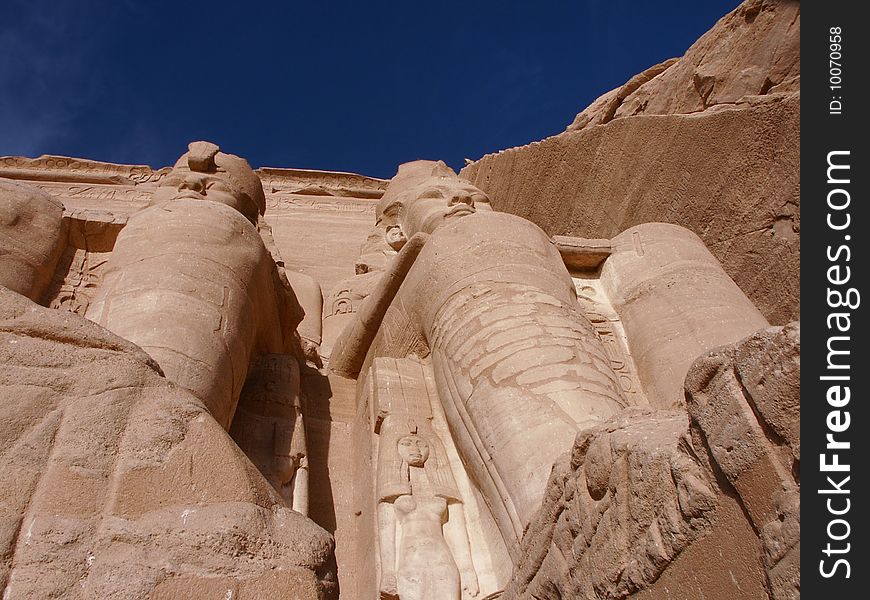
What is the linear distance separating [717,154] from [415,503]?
263 centimetres

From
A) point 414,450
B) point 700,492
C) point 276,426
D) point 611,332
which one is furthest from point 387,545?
point 611,332

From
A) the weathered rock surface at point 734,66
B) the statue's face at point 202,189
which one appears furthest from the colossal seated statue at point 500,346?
the weathered rock surface at point 734,66

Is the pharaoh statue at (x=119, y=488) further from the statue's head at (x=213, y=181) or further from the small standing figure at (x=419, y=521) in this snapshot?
the statue's head at (x=213, y=181)

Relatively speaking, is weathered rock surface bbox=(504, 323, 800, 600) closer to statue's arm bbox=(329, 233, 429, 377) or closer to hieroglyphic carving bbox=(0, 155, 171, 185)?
statue's arm bbox=(329, 233, 429, 377)

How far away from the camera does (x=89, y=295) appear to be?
12.3 ft

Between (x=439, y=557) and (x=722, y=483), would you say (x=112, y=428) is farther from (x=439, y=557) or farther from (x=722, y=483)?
(x=439, y=557)

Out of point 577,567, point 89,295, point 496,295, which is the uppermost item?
point 496,295

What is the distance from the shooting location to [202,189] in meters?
4.63

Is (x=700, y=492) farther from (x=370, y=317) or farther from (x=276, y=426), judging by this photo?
(x=370, y=317)

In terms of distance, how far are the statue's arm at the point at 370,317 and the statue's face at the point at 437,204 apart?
39 cm

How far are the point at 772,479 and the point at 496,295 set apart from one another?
97.2 inches

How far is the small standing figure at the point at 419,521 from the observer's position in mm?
2748

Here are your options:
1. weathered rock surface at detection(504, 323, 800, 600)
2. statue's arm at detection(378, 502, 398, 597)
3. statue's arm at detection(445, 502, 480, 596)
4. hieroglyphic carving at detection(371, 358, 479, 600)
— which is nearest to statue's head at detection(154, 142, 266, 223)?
hieroglyphic carving at detection(371, 358, 479, 600)
